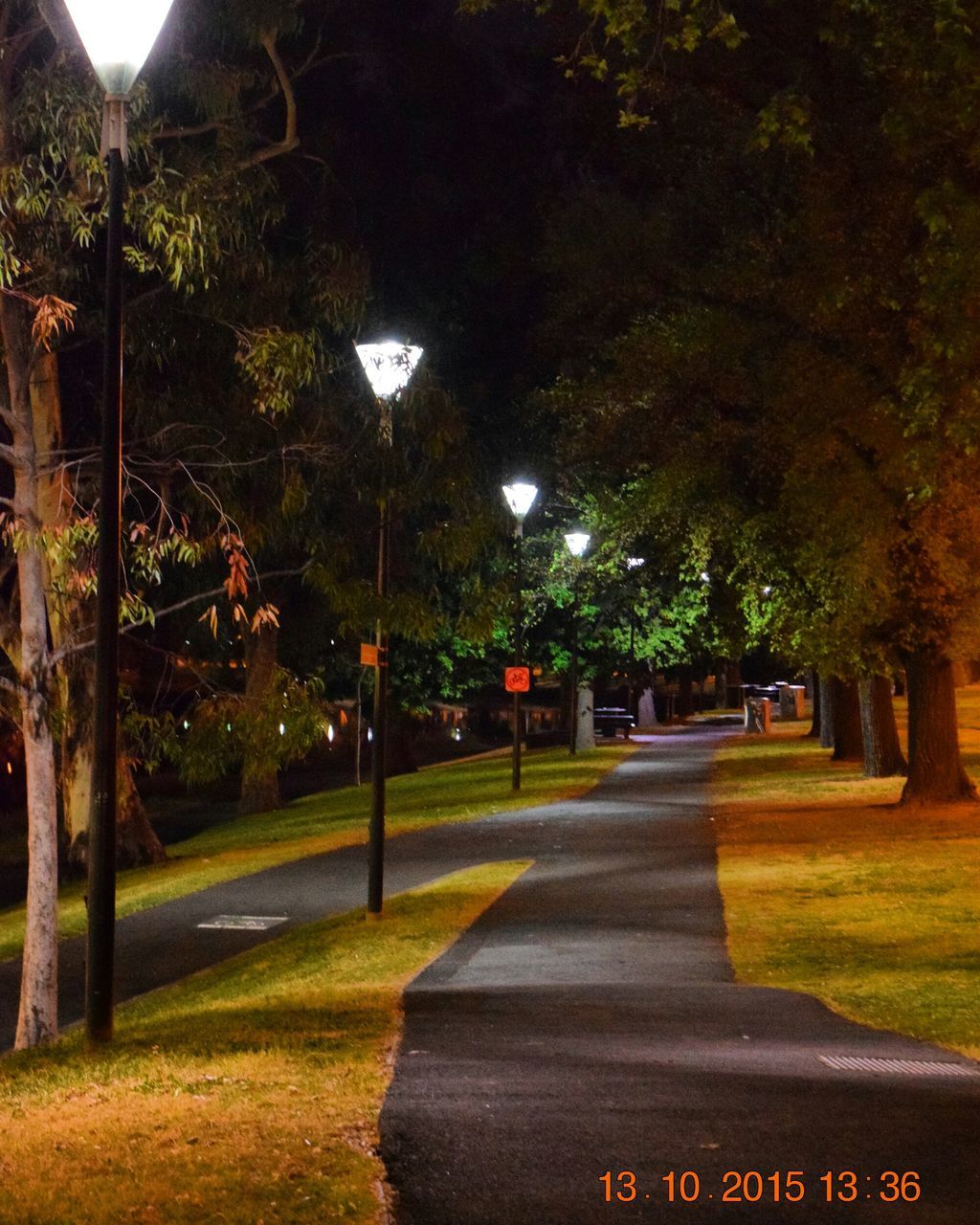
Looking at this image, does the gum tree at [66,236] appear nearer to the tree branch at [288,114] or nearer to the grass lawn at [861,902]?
the tree branch at [288,114]

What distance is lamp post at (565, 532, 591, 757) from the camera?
3435 cm

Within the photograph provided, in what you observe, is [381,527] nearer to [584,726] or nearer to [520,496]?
A: [520,496]

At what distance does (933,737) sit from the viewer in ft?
74.4

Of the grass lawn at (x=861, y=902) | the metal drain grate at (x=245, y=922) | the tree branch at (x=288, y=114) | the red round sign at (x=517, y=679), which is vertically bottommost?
the metal drain grate at (x=245, y=922)

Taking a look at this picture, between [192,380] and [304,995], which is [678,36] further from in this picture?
[304,995]

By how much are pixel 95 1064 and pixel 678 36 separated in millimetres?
9361

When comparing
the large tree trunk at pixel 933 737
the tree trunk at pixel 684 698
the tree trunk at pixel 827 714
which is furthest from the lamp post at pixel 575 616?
the tree trunk at pixel 684 698

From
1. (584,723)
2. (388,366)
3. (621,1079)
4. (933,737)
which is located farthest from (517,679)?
(621,1079)

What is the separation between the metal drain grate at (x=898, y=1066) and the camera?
791cm

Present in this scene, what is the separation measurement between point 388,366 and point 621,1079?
28.0 ft

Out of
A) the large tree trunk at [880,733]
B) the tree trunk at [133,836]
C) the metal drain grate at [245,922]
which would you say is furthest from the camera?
the large tree trunk at [880,733]

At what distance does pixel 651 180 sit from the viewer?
30.2 m

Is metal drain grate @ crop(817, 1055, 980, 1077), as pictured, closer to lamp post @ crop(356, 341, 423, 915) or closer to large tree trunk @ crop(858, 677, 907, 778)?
lamp post @ crop(356, 341, 423, 915)
